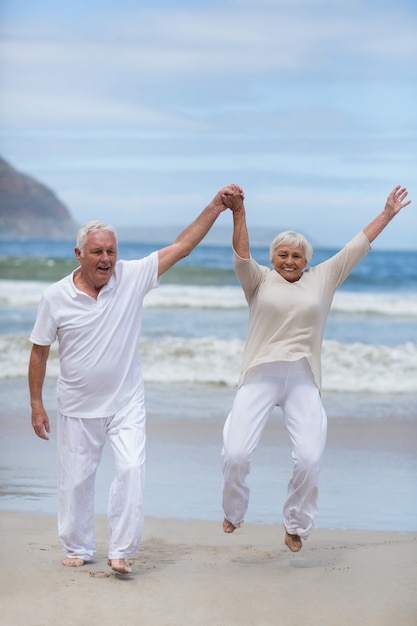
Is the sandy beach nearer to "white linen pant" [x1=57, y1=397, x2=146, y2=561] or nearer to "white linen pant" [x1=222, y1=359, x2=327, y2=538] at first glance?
"white linen pant" [x1=57, y1=397, x2=146, y2=561]

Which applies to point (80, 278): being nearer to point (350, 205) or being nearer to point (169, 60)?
point (350, 205)

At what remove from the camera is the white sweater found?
14.9 feet

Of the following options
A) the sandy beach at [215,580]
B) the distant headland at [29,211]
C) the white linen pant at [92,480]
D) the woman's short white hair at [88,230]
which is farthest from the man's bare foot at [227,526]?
the distant headland at [29,211]

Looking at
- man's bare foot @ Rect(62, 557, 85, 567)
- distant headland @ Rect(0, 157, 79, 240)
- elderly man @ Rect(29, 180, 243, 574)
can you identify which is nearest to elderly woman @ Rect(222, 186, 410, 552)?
elderly man @ Rect(29, 180, 243, 574)

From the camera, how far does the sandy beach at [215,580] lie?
371 cm

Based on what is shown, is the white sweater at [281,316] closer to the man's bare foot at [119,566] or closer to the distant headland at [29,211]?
the man's bare foot at [119,566]

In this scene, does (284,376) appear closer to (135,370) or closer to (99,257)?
(135,370)

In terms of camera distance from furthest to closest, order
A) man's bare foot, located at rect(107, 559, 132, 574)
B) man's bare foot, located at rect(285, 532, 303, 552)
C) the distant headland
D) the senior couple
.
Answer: the distant headland < man's bare foot, located at rect(285, 532, 303, 552) < the senior couple < man's bare foot, located at rect(107, 559, 132, 574)

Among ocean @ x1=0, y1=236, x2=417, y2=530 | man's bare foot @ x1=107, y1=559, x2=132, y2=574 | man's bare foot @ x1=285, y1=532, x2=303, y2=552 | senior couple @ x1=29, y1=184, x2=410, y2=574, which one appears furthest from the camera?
ocean @ x1=0, y1=236, x2=417, y2=530

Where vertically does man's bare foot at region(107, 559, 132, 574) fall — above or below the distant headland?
below

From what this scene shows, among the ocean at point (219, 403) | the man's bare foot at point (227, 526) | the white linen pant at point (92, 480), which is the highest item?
the white linen pant at point (92, 480)

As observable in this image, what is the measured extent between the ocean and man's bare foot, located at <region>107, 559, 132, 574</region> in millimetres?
1204

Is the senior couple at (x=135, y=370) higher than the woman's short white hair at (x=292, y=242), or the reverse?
the woman's short white hair at (x=292, y=242)

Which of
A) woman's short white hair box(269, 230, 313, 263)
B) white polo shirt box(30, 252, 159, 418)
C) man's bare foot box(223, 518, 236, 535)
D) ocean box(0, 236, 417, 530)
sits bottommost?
ocean box(0, 236, 417, 530)
